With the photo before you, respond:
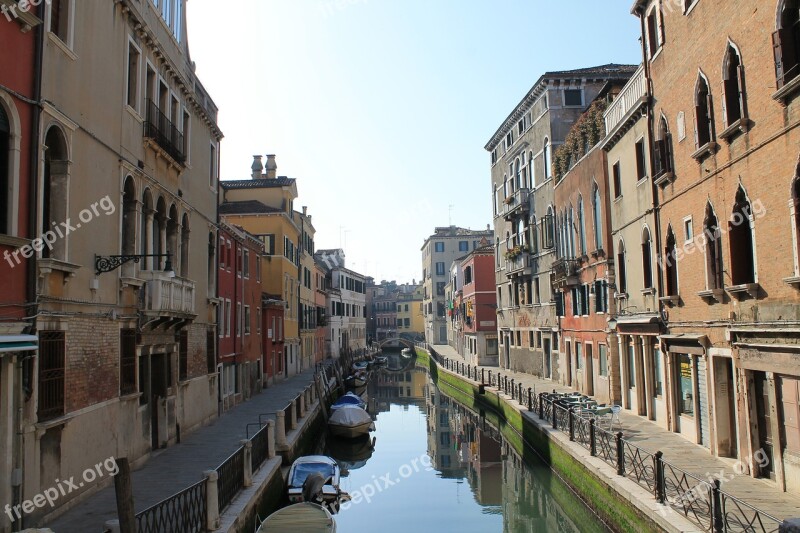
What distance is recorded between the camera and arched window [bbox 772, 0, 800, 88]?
9688 mm

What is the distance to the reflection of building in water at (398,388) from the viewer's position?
4057 cm

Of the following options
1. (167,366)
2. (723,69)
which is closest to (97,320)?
(167,366)

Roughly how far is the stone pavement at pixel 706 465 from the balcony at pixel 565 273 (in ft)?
22.1

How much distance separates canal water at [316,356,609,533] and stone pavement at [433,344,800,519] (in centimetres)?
200

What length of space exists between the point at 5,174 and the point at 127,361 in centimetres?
530

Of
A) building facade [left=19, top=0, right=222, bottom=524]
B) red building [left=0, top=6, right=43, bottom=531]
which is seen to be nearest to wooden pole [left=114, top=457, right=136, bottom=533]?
red building [left=0, top=6, right=43, bottom=531]

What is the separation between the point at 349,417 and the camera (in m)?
24.6

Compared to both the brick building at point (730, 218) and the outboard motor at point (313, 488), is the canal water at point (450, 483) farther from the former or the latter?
the brick building at point (730, 218)

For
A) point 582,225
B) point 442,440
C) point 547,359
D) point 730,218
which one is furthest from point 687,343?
point 547,359

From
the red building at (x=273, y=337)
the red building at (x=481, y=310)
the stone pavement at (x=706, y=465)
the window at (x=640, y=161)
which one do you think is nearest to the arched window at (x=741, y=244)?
the stone pavement at (x=706, y=465)

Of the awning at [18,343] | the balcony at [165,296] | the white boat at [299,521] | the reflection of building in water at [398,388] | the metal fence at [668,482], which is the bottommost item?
the reflection of building in water at [398,388]

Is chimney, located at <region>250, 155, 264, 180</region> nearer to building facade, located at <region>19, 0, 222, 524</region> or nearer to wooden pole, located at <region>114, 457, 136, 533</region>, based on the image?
building facade, located at <region>19, 0, 222, 524</region>

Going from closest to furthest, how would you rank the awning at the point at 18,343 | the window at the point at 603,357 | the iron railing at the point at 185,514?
the awning at the point at 18,343
the iron railing at the point at 185,514
the window at the point at 603,357

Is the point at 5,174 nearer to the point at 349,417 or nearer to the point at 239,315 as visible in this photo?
the point at 239,315
